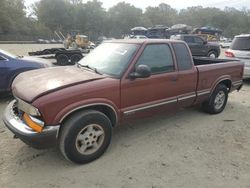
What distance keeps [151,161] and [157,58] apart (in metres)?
1.76

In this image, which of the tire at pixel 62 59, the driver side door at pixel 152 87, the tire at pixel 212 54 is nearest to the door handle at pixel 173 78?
the driver side door at pixel 152 87

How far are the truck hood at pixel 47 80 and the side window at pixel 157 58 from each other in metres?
0.86

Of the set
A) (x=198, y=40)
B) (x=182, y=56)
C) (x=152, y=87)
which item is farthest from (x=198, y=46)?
(x=152, y=87)

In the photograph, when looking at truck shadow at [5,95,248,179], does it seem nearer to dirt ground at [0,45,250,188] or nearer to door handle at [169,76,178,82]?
dirt ground at [0,45,250,188]

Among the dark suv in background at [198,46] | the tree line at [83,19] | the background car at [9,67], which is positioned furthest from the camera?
the tree line at [83,19]

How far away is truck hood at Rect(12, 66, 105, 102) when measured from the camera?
3.54 metres

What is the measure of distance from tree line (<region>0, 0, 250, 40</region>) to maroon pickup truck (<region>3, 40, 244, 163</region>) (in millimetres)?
61125

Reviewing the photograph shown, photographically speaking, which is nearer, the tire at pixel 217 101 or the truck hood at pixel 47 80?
the truck hood at pixel 47 80

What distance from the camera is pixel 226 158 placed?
4047 millimetres

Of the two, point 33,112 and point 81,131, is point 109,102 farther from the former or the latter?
point 33,112

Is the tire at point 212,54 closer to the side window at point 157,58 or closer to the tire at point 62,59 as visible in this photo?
the tire at point 62,59

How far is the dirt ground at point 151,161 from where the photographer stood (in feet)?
11.3

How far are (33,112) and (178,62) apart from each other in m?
2.74

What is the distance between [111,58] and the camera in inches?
174
